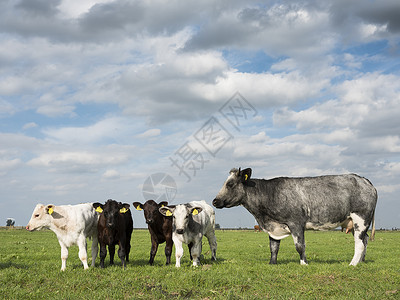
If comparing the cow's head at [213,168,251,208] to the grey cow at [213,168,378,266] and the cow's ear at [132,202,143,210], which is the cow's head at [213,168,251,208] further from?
the cow's ear at [132,202,143,210]

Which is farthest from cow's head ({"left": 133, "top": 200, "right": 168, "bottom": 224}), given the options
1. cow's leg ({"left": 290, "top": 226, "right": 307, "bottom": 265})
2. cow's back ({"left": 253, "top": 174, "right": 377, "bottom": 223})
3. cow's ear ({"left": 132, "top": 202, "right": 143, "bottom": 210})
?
cow's leg ({"left": 290, "top": 226, "right": 307, "bottom": 265})

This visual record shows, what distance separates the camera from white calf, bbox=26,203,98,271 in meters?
13.2

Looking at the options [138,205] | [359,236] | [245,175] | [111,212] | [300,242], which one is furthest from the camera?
[138,205]

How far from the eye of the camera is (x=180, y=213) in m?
13.5

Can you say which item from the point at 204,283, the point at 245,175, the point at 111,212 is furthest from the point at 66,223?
the point at 245,175

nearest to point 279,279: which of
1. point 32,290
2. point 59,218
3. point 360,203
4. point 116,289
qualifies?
point 116,289

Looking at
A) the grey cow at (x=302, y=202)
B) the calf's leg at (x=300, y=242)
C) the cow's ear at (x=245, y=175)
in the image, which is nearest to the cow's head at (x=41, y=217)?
the grey cow at (x=302, y=202)

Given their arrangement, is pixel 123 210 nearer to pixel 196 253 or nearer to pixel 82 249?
pixel 82 249

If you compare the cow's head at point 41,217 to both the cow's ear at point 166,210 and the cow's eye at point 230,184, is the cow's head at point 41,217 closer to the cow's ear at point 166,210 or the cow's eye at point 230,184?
the cow's ear at point 166,210

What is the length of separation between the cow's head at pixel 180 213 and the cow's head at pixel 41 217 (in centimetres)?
372

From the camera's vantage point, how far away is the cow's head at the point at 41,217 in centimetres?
1343

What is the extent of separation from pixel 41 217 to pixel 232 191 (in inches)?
261

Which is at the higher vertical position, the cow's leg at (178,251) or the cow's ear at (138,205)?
the cow's ear at (138,205)

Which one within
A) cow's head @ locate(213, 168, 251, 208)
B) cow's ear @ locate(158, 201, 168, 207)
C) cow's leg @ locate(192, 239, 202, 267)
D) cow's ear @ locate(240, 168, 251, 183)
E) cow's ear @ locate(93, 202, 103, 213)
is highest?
cow's ear @ locate(240, 168, 251, 183)
